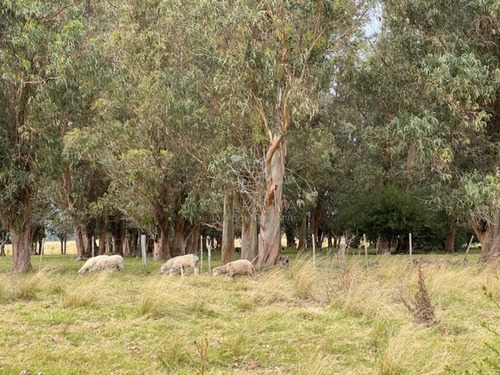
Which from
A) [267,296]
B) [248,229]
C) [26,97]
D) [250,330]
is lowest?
[250,330]

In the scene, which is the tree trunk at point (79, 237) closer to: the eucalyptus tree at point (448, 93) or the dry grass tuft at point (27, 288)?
the eucalyptus tree at point (448, 93)

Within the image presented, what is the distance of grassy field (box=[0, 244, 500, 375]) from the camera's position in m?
6.51

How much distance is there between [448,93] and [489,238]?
6004 millimetres

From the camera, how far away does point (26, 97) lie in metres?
19.0

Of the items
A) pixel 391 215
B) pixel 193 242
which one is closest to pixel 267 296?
pixel 391 215

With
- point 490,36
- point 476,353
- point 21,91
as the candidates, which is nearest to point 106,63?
point 21,91

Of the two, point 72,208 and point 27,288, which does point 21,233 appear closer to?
point 27,288

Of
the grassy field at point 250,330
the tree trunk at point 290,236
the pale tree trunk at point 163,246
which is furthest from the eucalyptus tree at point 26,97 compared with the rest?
the tree trunk at point 290,236

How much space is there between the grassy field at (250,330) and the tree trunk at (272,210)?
7339 millimetres

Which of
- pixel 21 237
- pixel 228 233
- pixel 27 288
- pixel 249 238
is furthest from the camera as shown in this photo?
pixel 228 233

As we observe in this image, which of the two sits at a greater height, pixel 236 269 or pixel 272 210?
pixel 272 210

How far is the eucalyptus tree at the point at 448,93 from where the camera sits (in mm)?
18156

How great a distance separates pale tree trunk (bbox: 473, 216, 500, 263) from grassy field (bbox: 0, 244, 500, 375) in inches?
313

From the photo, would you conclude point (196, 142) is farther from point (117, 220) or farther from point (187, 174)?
point (117, 220)
